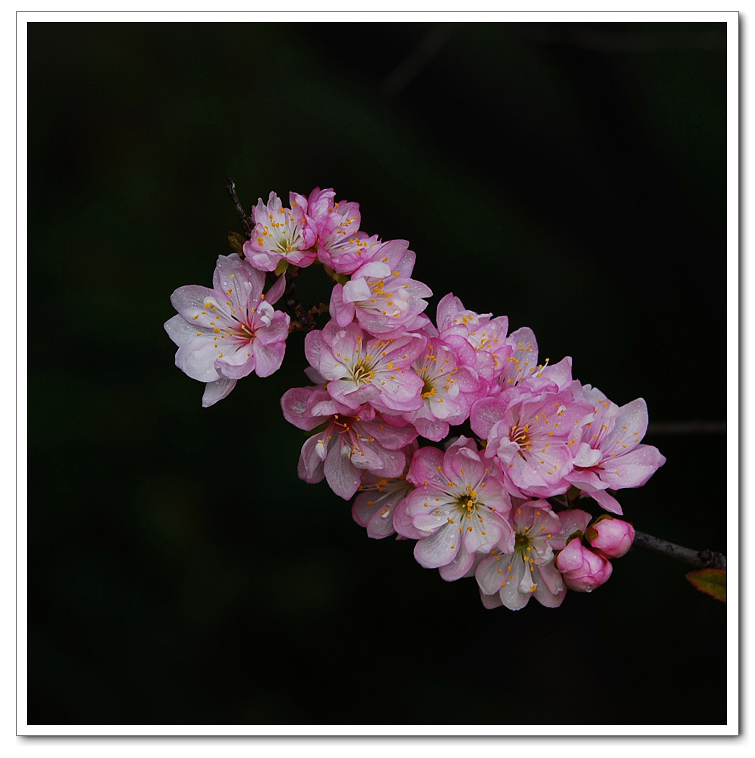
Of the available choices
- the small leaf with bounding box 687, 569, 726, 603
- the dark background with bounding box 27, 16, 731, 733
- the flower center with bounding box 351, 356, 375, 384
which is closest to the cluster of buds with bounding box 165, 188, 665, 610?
the flower center with bounding box 351, 356, 375, 384

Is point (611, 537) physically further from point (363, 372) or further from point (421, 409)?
point (363, 372)

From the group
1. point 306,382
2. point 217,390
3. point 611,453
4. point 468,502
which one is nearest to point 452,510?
point 468,502

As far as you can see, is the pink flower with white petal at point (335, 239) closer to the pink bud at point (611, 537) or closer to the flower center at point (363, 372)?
the flower center at point (363, 372)

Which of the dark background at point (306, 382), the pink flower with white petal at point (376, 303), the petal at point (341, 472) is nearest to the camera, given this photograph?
the pink flower with white petal at point (376, 303)

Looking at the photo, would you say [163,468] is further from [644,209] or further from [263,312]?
[644,209]

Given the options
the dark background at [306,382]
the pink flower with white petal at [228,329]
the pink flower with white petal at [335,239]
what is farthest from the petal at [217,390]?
the dark background at [306,382]
